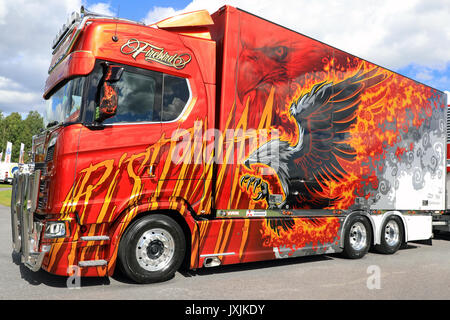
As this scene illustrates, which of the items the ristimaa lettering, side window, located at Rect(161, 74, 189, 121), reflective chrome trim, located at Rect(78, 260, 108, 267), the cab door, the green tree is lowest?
reflective chrome trim, located at Rect(78, 260, 108, 267)

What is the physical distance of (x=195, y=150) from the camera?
215 inches

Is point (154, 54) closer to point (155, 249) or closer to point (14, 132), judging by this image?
point (155, 249)

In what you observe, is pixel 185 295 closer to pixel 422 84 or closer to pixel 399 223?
pixel 399 223

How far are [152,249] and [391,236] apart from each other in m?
5.90

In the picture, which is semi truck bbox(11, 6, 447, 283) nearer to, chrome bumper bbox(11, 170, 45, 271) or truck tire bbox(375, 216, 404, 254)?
chrome bumper bbox(11, 170, 45, 271)

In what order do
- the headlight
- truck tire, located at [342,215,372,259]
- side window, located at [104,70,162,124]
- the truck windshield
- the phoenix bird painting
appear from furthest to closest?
truck tire, located at [342,215,372,259] → the phoenix bird painting → side window, located at [104,70,162,124] → the truck windshield → the headlight

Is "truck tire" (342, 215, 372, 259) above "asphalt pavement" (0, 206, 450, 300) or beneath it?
above

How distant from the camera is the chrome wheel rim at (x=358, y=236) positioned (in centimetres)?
772

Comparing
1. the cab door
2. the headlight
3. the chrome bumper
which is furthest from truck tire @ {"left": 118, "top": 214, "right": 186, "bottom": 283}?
the chrome bumper

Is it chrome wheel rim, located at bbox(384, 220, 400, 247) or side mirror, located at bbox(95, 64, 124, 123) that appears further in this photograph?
chrome wheel rim, located at bbox(384, 220, 400, 247)

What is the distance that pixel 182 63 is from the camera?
18.0ft

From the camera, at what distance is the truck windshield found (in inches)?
189

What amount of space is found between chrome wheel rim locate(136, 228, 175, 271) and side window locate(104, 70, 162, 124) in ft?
5.03

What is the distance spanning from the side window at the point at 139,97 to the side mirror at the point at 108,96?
142 millimetres
